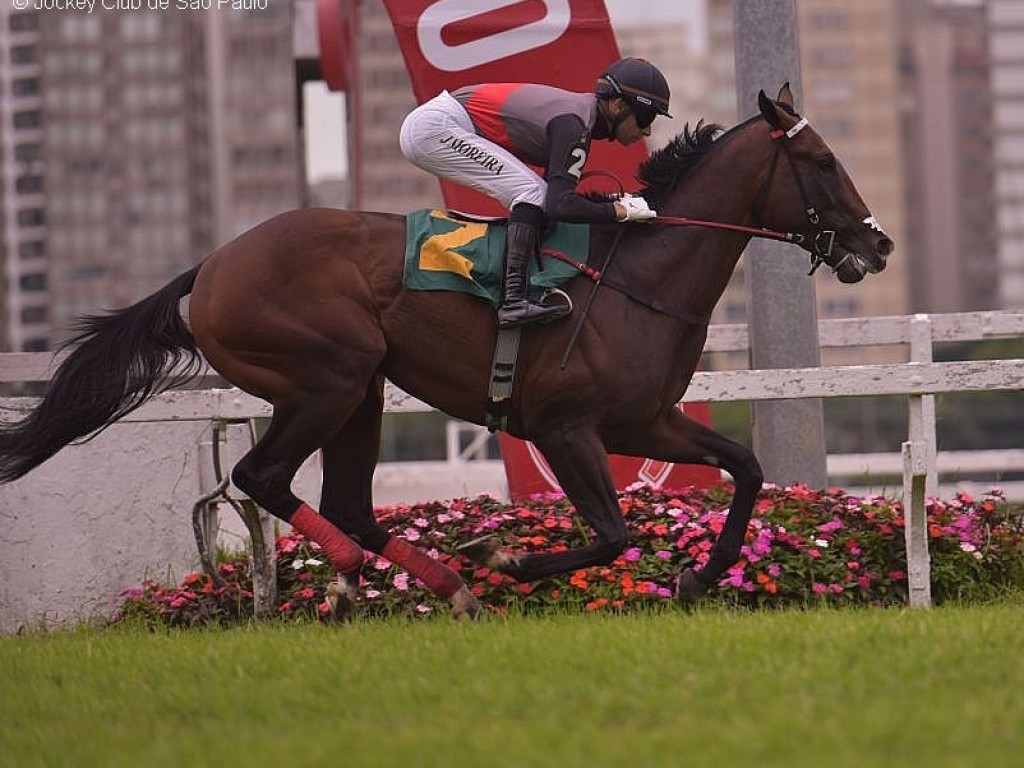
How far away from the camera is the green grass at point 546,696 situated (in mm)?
4055

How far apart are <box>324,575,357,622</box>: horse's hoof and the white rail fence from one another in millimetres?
897

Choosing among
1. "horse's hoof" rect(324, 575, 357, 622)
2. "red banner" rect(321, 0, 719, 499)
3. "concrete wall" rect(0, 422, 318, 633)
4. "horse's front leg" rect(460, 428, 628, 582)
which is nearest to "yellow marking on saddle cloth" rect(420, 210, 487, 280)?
"horse's front leg" rect(460, 428, 628, 582)

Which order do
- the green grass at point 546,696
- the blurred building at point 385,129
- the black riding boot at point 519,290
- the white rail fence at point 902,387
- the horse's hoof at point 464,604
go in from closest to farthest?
1. the green grass at point 546,696
2. the black riding boot at point 519,290
3. the horse's hoof at point 464,604
4. the white rail fence at point 902,387
5. the blurred building at point 385,129

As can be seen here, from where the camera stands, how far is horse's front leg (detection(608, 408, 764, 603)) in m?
6.75

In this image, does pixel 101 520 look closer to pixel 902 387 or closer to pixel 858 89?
pixel 902 387

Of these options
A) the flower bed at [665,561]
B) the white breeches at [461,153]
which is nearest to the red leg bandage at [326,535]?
the flower bed at [665,561]

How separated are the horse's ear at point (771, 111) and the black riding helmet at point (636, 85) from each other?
37 centimetres

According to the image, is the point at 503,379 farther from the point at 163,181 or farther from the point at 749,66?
the point at 163,181

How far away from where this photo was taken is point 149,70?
132750 mm

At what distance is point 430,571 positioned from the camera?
22.5 feet

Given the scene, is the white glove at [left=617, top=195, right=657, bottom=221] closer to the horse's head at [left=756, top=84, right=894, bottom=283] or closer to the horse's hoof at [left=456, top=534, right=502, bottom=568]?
the horse's head at [left=756, top=84, right=894, bottom=283]

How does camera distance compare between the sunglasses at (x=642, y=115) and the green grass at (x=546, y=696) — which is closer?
the green grass at (x=546, y=696)

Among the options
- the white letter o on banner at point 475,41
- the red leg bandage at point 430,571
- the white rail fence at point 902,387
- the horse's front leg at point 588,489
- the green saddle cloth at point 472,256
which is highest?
the white letter o on banner at point 475,41

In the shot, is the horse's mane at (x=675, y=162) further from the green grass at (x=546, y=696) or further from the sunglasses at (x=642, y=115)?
the green grass at (x=546, y=696)
